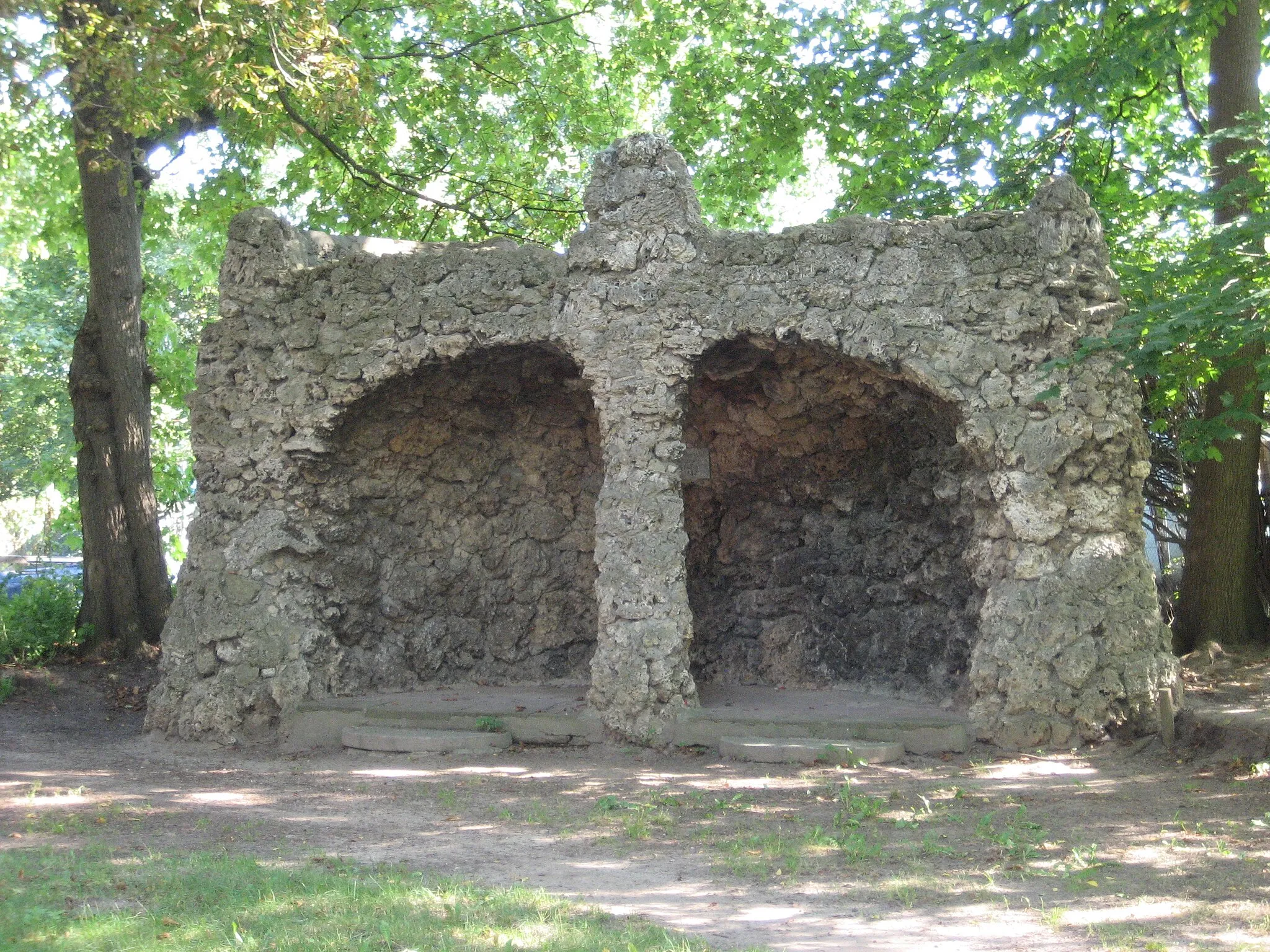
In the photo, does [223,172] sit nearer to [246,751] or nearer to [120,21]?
[120,21]

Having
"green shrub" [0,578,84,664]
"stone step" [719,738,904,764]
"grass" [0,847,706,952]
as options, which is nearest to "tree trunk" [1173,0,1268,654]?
"stone step" [719,738,904,764]

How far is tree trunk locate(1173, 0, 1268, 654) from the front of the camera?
387 inches

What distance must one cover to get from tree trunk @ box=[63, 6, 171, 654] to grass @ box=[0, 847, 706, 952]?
224 inches

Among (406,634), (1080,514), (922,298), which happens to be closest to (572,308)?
(922,298)

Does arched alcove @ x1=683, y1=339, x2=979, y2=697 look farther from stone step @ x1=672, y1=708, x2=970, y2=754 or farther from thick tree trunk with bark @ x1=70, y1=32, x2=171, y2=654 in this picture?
thick tree trunk with bark @ x1=70, y1=32, x2=171, y2=654

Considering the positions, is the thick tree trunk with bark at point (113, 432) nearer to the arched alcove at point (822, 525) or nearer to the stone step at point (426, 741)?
the stone step at point (426, 741)

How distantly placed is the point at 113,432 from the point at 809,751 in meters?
7.05

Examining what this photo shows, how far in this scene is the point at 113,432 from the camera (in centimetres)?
1081

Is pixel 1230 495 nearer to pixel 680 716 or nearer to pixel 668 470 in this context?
pixel 668 470

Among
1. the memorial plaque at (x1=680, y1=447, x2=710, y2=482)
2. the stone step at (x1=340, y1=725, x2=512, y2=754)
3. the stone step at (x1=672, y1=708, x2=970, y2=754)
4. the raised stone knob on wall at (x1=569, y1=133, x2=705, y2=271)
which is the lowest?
the stone step at (x1=340, y1=725, x2=512, y2=754)

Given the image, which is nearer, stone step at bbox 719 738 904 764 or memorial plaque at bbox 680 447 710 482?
stone step at bbox 719 738 904 764

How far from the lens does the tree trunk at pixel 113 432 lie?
10.7 m

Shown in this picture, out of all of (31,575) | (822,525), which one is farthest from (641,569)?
(31,575)

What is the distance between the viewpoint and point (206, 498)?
8.88 metres
